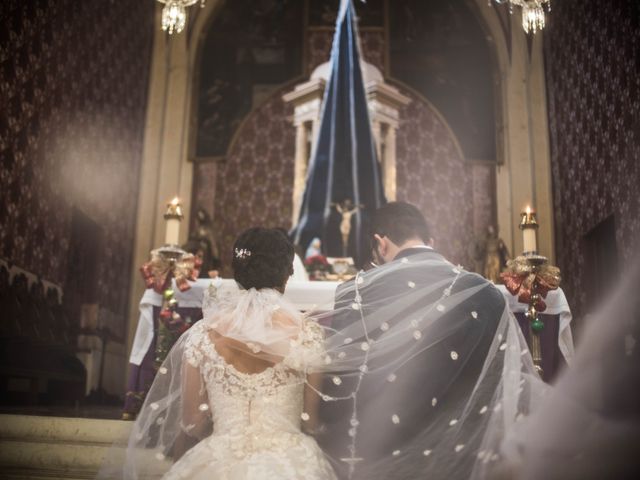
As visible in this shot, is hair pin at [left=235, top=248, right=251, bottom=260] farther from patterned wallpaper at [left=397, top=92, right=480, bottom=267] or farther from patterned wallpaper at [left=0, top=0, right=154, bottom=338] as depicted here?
patterned wallpaper at [left=397, top=92, right=480, bottom=267]

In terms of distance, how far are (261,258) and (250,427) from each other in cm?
53

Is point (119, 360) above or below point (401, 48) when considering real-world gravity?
below

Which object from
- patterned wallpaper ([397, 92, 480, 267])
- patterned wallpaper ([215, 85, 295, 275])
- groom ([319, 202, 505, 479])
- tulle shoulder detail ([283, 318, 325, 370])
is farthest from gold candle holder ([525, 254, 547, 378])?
patterned wallpaper ([215, 85, 295, 275])

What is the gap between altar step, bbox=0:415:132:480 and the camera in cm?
311

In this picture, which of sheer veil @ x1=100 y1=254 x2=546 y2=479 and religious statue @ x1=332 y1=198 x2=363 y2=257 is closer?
sheer veil @ x1=100 y1=254 x2=546 y2=479

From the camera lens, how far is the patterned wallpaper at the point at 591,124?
5270 millimetres

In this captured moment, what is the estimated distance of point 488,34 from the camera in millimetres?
8664

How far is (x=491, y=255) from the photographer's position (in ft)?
23.0

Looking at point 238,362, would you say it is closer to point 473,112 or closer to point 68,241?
point 68,241

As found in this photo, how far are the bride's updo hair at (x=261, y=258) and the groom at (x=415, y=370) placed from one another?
281 mm

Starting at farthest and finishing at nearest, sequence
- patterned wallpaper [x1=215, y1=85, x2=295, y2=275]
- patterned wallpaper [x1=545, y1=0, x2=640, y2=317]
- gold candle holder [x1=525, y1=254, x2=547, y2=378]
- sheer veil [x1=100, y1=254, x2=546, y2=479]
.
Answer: patterned wallpaper [x1=215, y1=85, x2=295, y2=275]
patterned wallpaper [x1=545, y1=0, x2=640, y2=317]
gold candle holder [x1=525, y1=254, x2=547, y2=378]
sheer veil [x1=100, y1=254, x2=546, y2=479]

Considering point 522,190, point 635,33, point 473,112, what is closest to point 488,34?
point 473,112

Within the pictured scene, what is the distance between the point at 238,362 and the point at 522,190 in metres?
6.74

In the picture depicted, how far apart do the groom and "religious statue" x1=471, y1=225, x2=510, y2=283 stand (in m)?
4.61
